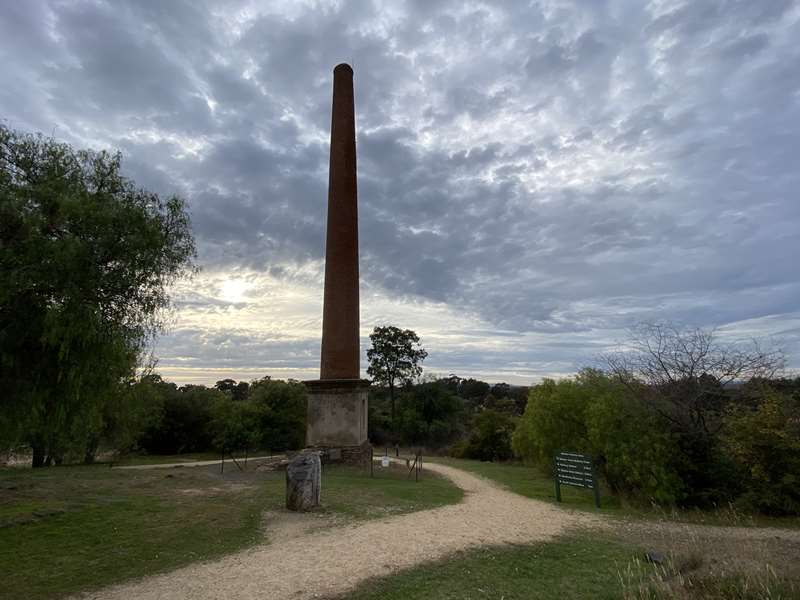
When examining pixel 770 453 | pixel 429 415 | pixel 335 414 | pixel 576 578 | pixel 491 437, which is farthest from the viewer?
pixel 429 415

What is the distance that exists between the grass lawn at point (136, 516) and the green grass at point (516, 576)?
3370 mm

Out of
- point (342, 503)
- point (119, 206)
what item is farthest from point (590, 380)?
point (119, 206)

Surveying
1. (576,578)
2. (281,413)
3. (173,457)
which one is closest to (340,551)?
(576,578)

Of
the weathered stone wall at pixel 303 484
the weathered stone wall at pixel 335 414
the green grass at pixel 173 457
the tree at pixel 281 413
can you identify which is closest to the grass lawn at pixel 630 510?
the weathered stone wall at pixel 335 414

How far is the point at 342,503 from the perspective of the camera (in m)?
11.4

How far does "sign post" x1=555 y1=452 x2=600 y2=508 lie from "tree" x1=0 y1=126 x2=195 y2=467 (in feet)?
37.0

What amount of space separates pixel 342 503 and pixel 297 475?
1.54 meters

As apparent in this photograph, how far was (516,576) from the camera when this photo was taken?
6574mm

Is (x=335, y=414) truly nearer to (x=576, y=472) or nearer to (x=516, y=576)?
(x=576, y=472)

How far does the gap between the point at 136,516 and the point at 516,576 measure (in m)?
7.99

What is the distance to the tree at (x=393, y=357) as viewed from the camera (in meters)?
40.8

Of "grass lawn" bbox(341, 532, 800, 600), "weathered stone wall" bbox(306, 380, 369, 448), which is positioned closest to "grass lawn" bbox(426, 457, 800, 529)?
"grass lawn" bbox(341, 532, 800, 600)

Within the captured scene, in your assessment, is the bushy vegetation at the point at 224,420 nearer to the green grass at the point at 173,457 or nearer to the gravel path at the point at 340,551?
the green grass at the point at 173,457

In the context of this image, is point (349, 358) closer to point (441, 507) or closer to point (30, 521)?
point (441, 507)
